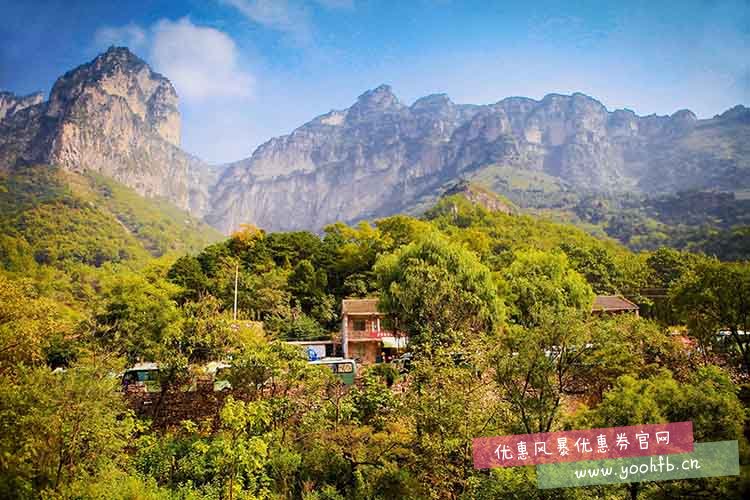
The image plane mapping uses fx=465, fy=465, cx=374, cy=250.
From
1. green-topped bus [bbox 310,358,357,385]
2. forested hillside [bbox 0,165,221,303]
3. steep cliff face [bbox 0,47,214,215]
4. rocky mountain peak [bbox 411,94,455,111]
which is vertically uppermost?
rocky mountain peak [bbox 411,94,455,111]

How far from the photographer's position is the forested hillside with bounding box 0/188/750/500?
8078 mm

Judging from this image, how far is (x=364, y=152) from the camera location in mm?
169375

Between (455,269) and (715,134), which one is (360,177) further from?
(455,269)

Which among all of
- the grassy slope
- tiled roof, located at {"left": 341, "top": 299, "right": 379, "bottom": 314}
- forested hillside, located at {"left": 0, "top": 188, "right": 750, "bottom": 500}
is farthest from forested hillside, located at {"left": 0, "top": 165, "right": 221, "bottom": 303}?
forested hillside, located at {"left": 0, "top": 188, "right": 750, "bottom": 500}

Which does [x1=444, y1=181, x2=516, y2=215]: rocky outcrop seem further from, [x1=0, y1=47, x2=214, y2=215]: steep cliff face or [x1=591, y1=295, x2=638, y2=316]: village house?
[x1=0, y1=47, x2=214, y2=215]: steep cliff face

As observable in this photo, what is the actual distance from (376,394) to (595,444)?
671 centimetres

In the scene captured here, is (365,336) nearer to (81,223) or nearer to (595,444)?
(595,444)

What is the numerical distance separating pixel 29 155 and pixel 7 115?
2255cm

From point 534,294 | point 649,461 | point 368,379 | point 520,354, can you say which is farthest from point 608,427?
point 534,294

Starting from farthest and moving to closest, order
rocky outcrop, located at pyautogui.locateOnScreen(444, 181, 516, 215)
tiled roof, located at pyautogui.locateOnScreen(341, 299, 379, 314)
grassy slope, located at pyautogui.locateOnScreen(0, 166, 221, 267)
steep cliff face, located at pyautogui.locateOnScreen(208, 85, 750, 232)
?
1. steep cliff face, located at pyautogui.locateOnScreen(208, 85, 750, 232)
2. rocky outcrop, located at pyautogui.locateOnScreen(444, 181, 516, 215)
3. grassy slope, located at pyautogui.locateOnScreen(0, 166, 221, 267)
4. tiled roof, located at pyautogui.locateOnScreen(341, 299, 379, 314)

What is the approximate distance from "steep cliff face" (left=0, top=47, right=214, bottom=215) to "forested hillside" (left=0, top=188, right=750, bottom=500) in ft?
299

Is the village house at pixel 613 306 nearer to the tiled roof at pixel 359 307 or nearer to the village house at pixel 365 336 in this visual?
the village house at pixel 365 336

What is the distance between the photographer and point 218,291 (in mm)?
29484

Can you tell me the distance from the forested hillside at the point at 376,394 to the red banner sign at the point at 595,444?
8.7 inches
